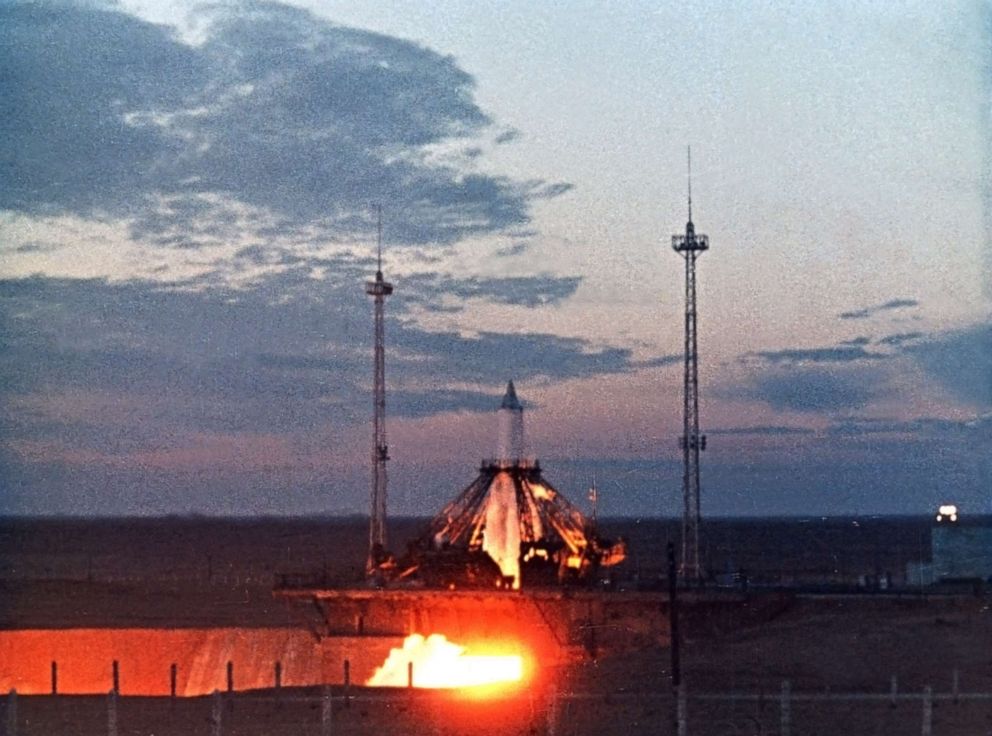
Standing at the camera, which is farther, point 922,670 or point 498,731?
point 922,670

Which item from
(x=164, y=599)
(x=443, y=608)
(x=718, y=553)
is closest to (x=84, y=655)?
(x=443, y=608)

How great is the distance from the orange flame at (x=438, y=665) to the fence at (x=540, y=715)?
13.6 meters

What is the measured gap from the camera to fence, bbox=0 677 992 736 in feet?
102

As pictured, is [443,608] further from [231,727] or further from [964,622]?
[231,727]

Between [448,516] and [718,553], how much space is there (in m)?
108

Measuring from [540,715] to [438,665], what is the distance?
67.0 feet

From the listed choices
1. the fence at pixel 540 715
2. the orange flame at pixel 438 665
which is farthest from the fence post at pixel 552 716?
the orange flame at pixel 438 665

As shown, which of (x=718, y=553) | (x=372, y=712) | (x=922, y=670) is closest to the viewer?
(x=372, y=712)

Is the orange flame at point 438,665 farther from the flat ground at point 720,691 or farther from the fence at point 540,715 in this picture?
the fence at point 540,715

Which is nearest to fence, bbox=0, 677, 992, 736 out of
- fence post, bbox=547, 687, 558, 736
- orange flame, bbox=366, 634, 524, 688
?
fence post, bbox=547, 687, 558, 736

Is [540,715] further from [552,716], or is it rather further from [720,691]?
[720,691]

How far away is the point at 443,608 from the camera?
55.4 m

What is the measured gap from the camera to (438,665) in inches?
2072

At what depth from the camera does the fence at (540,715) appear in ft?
102
